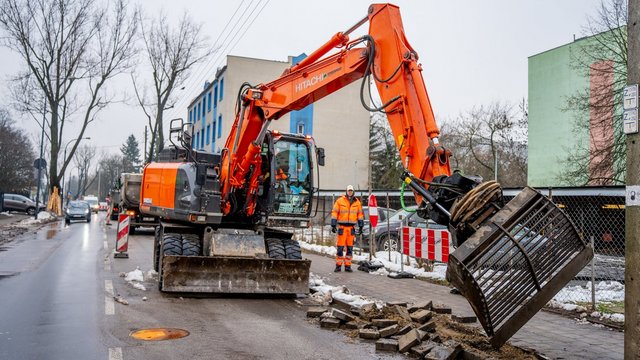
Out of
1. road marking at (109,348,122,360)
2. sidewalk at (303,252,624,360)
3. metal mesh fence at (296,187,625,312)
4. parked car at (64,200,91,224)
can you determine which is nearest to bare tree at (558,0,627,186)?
metal mesh fence at (296,187,625,312)

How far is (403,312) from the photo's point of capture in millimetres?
7336

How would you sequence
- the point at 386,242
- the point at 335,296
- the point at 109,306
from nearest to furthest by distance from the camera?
the point at 109,306 → the point at 335,296 → the point at 386,242

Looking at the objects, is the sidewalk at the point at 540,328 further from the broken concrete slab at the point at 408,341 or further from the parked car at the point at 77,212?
the parked car at the point at 77,212

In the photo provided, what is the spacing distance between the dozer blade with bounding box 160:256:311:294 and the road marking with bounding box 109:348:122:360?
9.20ft

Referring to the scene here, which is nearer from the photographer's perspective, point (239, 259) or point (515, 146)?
point (239, 259)

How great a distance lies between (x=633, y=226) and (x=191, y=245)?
6738 millimetres

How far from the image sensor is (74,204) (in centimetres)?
3462

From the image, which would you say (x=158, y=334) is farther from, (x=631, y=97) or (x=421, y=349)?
(x=631, y=97)

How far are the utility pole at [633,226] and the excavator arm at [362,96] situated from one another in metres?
1.70

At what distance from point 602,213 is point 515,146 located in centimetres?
1946

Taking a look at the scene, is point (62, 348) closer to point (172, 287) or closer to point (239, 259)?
point (172, 287)

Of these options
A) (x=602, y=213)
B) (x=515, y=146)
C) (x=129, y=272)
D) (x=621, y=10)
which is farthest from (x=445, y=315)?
(x=515, y=146)

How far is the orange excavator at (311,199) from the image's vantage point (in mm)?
5031

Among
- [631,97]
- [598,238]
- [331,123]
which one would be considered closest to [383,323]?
[631,97]
